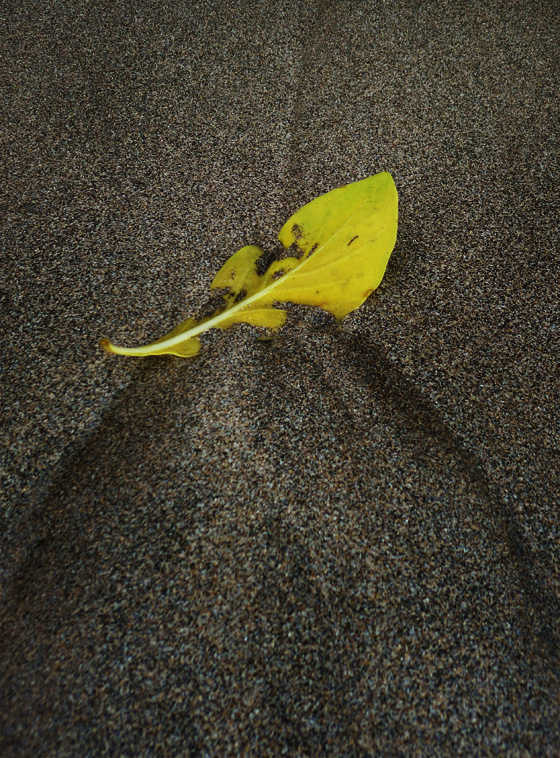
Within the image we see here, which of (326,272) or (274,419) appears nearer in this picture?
(274,419)

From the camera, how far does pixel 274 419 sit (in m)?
0.78

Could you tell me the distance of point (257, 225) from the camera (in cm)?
98

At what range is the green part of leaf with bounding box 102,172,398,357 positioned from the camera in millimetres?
874

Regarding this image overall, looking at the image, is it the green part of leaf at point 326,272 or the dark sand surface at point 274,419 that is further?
the green part of leaf at point 326,272

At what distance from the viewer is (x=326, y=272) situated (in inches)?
34.9

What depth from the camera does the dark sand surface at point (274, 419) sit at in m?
0.61

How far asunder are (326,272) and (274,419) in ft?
0.85

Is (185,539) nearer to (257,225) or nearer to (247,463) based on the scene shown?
(247,463)

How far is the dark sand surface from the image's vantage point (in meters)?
0.61

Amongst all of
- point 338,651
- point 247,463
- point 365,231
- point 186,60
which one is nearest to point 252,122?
point 186,60

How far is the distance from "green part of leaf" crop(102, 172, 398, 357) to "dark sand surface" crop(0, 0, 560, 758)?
3 cm

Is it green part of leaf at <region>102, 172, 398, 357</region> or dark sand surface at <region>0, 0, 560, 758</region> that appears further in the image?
green part of leaf at <region>102, 172, 398, 357</region>

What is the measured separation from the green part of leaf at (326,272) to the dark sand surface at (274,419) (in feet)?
0.10

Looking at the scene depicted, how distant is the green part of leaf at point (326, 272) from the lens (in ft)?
2.87
